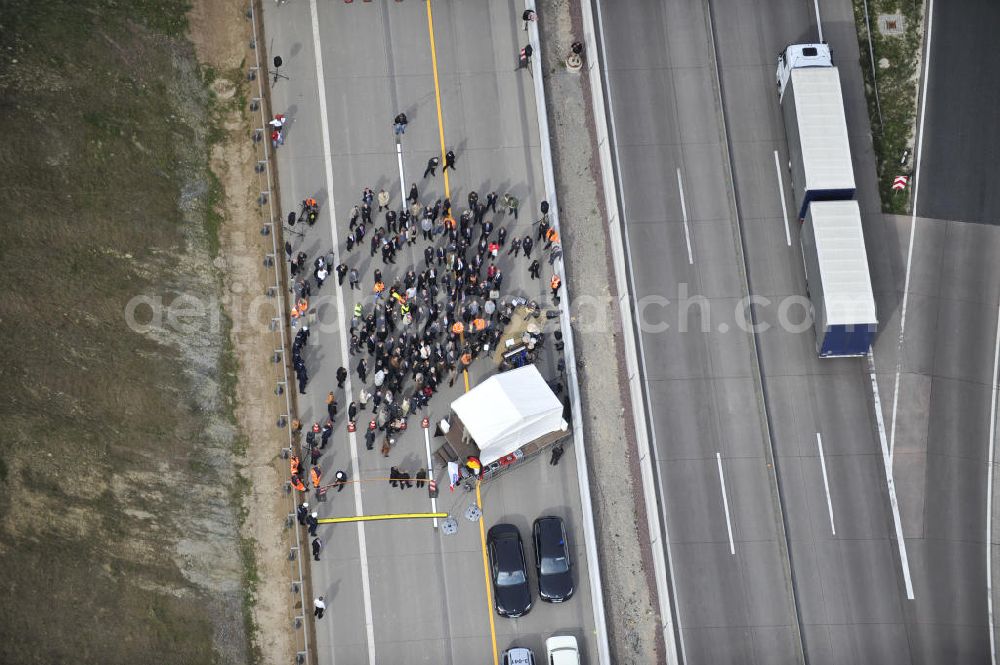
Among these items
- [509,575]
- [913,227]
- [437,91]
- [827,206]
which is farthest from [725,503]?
[437,91]

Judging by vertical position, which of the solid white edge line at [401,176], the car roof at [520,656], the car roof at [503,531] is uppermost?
the solid white edge line at [401,176]

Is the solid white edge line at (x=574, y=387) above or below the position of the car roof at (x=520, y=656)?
above

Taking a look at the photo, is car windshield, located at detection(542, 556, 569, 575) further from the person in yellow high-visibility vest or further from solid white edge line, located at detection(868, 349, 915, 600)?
solid white edge line, located at detection(868, 349, 915, 600)

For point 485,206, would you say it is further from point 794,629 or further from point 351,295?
point 794,629

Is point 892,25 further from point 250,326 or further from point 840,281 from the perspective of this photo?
point 250,326

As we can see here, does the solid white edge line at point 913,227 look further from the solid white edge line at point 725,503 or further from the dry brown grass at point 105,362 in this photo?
the dry brown grass at point 105,362

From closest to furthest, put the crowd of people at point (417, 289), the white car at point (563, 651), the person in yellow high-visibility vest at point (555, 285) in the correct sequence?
the white car at point (563, 651), the crowd of people at point (417, 289), the person in yellow high-visibility vest at point (555, 285)

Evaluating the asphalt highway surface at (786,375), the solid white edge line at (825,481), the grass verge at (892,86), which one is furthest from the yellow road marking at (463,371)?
the grass verge at (892,86)
